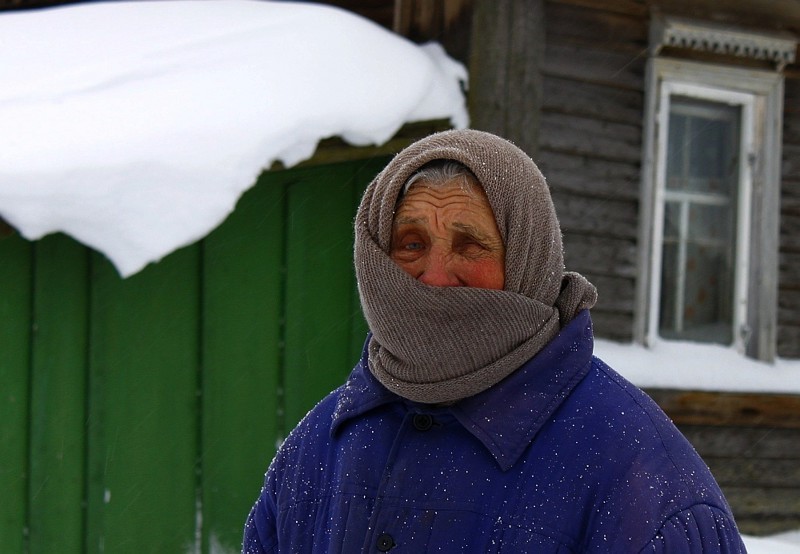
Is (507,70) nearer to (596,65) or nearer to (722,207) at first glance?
(596,65)

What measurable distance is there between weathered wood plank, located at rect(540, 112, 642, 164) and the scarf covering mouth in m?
3.00

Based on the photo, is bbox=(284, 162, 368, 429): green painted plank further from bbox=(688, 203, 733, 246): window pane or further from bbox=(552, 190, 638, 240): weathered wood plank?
bbox=(688, 203, 733, 246): window pane

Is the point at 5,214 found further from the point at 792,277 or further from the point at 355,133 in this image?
the point at 792,277

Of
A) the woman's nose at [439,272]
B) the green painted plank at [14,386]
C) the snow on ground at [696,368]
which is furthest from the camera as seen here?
the snow on ground at [696,368]

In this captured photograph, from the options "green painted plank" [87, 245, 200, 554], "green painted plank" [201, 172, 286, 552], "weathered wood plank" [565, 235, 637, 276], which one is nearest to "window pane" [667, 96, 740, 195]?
"weathered wood plank" [565, 235, 637, 276]

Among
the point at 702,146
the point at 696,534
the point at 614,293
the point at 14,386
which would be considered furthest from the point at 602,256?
the point at 696,534

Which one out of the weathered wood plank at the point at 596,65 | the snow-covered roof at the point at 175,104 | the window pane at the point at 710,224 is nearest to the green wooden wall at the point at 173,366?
the snow-covered roof at the point at 175,104

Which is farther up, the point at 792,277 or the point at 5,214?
the point at 5,214

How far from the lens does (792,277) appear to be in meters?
4.98

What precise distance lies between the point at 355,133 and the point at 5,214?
1.37 meters

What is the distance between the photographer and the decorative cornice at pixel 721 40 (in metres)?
4.57

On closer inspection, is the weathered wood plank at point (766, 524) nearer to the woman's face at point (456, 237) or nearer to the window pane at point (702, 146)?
the window pane at point (702, 146)

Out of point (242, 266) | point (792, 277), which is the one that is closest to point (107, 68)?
point (242, 266)

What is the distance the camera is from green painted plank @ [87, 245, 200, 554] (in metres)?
3.48
